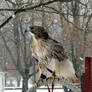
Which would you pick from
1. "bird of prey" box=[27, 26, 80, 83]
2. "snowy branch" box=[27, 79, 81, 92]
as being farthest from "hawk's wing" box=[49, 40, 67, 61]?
"snowy branch" box=[27, 79, 81, 92]

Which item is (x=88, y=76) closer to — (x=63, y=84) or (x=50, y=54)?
(x=63, y=84)

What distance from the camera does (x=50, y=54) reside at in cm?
274

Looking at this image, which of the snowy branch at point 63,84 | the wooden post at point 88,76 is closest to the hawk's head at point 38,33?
the snowy branch at point 63,84

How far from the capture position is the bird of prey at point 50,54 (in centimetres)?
270

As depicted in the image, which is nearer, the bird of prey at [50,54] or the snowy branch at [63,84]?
the snowy branch at [63,84]

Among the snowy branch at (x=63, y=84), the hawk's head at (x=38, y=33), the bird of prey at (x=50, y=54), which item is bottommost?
the snowy branch at (x=63, y=84)

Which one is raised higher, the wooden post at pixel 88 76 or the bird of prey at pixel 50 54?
the bird of prey at pixel 50 54

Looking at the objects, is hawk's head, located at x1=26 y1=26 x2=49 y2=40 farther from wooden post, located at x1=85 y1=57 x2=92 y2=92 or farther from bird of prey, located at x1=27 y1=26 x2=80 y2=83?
wooden post, located at x1=85 y1=57 x2=92 y2=92

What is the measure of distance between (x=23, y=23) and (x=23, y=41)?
47.4 inches

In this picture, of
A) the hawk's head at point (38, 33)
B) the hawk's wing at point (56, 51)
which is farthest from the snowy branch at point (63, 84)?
the hawk's head at point (38, 33)

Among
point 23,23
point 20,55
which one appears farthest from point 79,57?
point 20,55

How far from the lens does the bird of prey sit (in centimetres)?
270

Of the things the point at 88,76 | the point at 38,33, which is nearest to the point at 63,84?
the point at 88,76

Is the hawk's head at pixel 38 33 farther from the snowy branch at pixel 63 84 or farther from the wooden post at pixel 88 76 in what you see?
the wooden post at pixel 88 76
